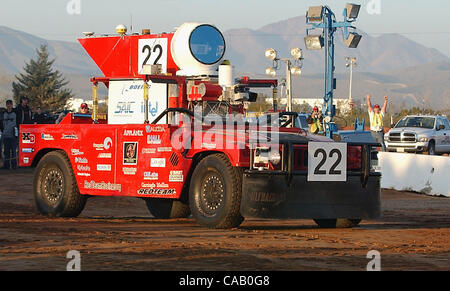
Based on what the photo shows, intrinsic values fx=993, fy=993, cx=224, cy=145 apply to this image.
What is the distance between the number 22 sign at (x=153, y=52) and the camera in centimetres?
1456

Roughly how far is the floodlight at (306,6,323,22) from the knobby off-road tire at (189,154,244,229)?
30.7 m

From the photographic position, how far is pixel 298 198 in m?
12.0

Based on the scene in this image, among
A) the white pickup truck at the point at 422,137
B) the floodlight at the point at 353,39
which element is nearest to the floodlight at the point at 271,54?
the floodlight at the point at 353,39

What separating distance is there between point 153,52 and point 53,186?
2.50m

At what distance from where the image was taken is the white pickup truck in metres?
35.5

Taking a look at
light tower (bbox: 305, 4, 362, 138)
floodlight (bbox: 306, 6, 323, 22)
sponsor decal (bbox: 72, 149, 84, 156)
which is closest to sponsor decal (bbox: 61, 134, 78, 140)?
sponsor decal (bbox: 72, 149, 84, 156)

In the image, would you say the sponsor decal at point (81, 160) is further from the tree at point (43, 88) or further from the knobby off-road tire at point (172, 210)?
the tree at point (43, 88)

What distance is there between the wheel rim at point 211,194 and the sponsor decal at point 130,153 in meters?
1.32

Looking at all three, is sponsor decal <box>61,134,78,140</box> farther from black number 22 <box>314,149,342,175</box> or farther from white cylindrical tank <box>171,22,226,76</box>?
black number 22 <box>314,149,342,175</box>

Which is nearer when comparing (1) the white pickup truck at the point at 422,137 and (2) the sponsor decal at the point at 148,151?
(2) the sponsor decal at the point at 148,151

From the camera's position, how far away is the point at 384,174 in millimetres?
24562

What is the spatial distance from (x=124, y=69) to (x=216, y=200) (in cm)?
365

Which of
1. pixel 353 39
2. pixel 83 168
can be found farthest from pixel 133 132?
pixel 353 39
